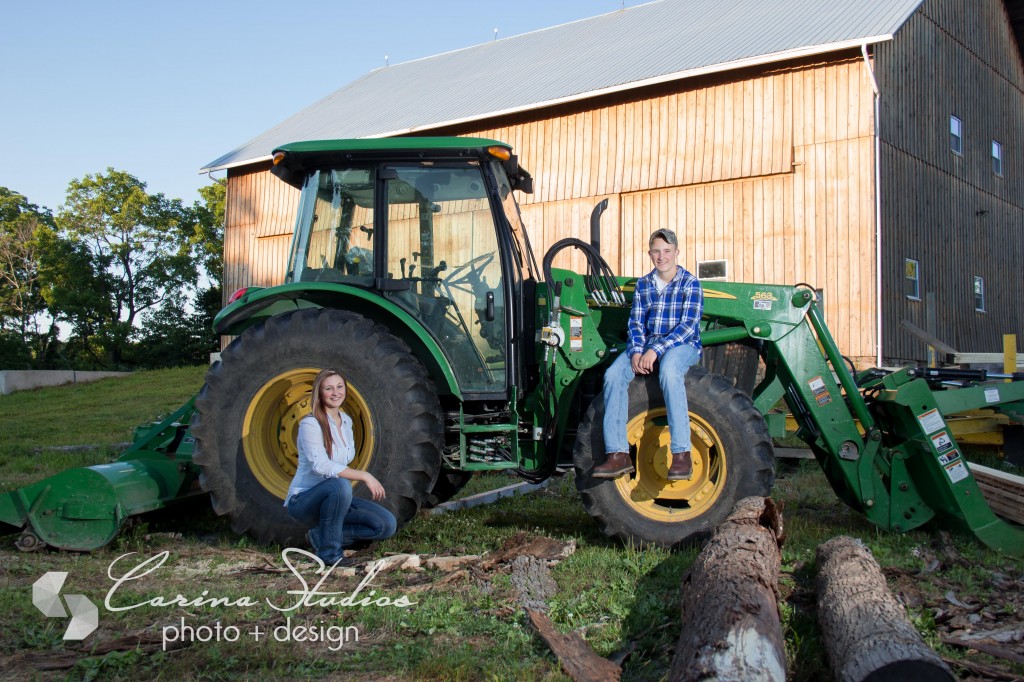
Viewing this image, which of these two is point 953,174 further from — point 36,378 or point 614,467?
point 36,378

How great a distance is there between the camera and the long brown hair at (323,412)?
16.8 feet

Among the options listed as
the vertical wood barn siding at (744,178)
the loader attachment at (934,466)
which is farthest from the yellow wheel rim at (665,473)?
the vertical wood barn siding at (744,178)

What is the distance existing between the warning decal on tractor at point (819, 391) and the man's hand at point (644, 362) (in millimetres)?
1122

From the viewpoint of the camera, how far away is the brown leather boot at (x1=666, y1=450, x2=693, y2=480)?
16.5ft

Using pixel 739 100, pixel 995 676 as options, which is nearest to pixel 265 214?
pixel 739 100

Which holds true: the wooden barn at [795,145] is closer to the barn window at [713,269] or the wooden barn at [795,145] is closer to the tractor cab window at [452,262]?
the barn window at [713,269]

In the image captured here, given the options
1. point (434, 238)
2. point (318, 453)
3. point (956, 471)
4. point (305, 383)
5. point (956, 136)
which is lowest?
point (956, 471)

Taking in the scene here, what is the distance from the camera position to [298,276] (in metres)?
6.08

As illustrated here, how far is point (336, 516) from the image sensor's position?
202 inches

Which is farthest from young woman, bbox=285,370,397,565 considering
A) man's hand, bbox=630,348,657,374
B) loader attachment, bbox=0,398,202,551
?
man's hand, bbox=630,348,657,374

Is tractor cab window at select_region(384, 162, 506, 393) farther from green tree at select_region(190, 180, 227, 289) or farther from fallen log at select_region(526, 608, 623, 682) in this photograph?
green tree at select_region(190, 180, 227, 289)

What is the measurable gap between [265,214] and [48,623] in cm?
1932

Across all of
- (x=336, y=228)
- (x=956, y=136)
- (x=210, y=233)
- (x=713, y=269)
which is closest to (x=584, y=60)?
(x=713, y=269)

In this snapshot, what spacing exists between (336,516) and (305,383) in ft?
3.20
